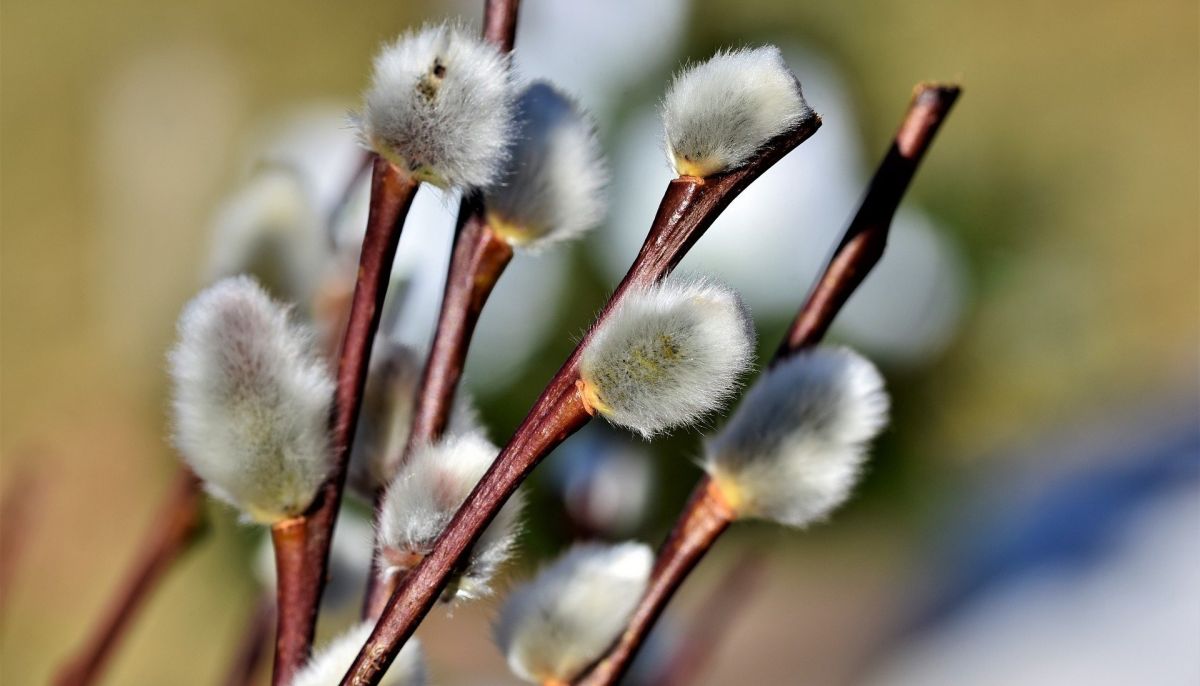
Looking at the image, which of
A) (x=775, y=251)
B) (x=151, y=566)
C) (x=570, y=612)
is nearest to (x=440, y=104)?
(x=570, y=612)

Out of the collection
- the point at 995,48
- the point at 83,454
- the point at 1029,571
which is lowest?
the point at 83,454

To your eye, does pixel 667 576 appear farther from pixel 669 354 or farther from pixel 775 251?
pixel 775 251

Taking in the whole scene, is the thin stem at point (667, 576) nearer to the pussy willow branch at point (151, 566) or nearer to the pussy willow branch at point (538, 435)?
the pussy willow branch at point (538, 435)

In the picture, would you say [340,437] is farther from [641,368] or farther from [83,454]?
[83,454]

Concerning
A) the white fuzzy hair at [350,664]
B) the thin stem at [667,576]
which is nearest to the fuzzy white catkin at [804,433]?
the thin stem at [667,576]

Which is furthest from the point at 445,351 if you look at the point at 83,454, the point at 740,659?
the point at 83,454

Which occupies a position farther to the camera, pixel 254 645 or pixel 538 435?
pixel 254 645
